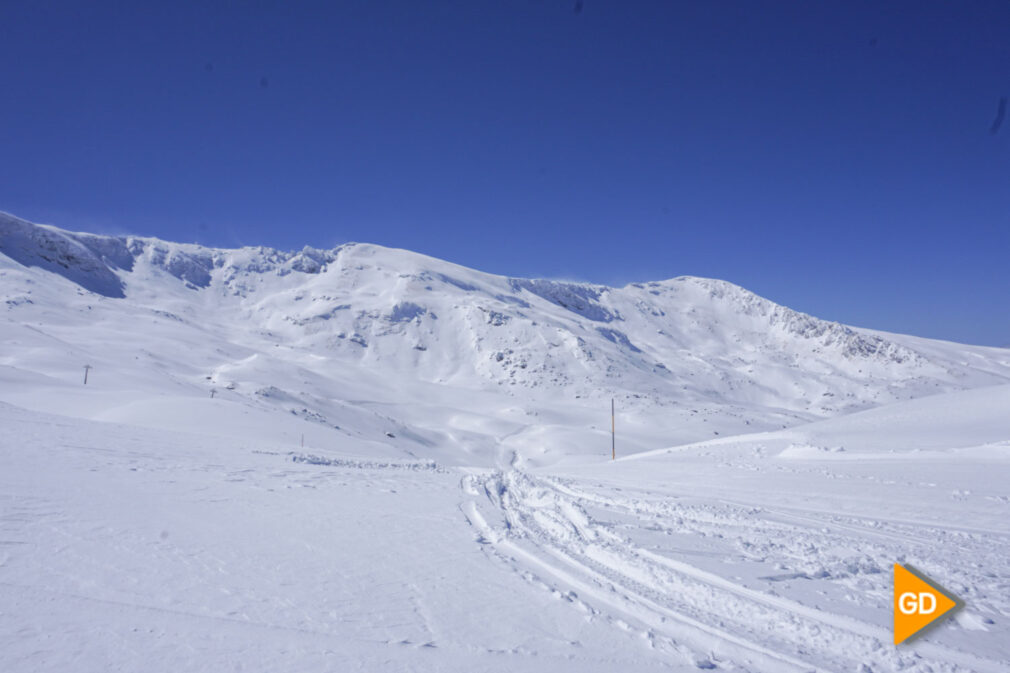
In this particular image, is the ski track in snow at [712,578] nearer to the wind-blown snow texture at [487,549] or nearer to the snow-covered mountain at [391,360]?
the wind-blown snow texture at [487,549]

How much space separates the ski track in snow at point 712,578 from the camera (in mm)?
4586

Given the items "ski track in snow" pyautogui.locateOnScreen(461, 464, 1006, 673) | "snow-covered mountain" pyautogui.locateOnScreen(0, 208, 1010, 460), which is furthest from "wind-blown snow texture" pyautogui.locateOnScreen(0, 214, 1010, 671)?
"snow-covered mountain" pyautogui.locateOnScreen(0, 208, 1010, 460)

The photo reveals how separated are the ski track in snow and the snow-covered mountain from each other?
27425 millimetres

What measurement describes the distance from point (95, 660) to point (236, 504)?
605cm

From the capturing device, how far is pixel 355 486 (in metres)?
13.4

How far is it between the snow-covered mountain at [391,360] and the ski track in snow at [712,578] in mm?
27425

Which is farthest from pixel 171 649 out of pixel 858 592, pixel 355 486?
pixel 355 486

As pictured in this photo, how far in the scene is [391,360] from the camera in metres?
133

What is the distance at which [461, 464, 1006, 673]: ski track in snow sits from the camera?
4586 millimetres

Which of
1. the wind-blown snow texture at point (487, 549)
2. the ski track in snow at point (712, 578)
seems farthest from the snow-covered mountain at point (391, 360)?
the ski track in snow at point (712, 578)

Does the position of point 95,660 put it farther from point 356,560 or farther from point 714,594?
point 714,594

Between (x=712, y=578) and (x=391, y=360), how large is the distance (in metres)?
131

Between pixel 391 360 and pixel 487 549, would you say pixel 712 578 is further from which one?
pixel 391 360

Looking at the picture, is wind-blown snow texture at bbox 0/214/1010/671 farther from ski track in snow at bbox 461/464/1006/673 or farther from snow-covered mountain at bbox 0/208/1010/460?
snow-covered mountain at bbox 0/208/1010/460
